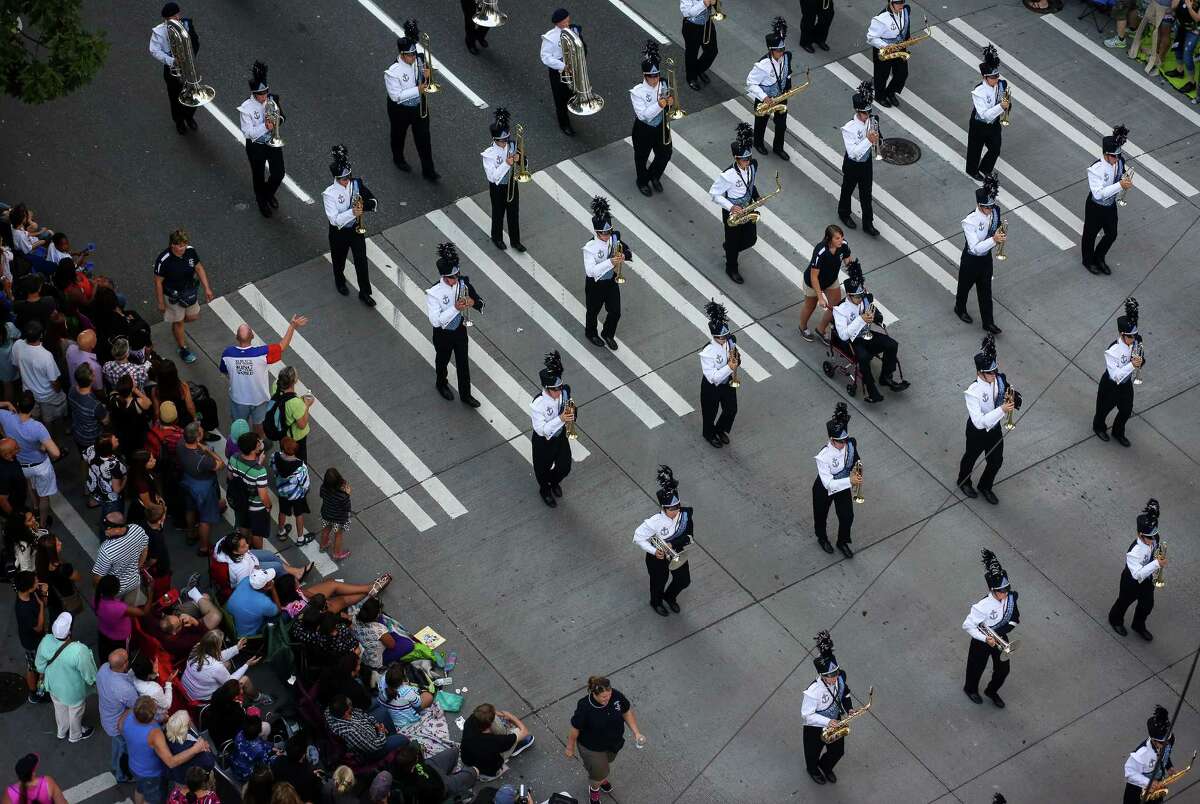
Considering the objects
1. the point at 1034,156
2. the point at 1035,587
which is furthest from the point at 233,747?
the point at 1034,156

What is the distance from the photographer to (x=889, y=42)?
82.0 ft

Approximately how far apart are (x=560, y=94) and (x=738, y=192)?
362cm

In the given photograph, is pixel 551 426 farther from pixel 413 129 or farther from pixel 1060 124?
pixel 1060 124

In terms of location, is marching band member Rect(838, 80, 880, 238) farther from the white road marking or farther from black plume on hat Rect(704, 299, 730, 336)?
the white road marking

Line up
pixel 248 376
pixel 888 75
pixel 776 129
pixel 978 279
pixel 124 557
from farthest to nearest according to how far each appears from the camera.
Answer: pixel 888 75
pixel 776 129
pixel 978 279
pixel 248 376
pixel 124 557

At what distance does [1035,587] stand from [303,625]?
25.3 feet

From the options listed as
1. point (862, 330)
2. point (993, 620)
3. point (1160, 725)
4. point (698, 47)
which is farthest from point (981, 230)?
point (1160, 725)

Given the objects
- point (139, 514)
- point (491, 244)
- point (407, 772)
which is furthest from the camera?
point (491, 244)

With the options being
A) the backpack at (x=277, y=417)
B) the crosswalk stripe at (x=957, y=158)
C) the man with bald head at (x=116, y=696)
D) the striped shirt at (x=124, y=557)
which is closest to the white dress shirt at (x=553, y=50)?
the crosswalk stripe at (x=957, y=158)

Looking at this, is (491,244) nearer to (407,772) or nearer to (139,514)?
(139,514)

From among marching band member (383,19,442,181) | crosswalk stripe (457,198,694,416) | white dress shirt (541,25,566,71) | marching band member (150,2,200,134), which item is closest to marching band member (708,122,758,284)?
crosswalk stripe (457,198,694,416)

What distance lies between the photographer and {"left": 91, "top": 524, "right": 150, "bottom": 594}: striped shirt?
1742cm

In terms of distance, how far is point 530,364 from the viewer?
2147 centimetres

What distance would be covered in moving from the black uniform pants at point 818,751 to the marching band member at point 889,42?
442 inches
